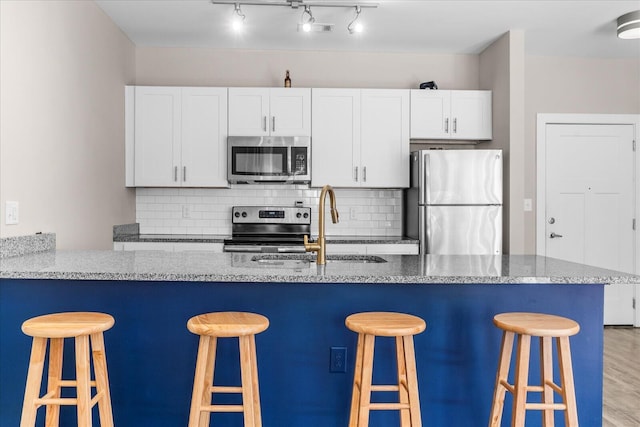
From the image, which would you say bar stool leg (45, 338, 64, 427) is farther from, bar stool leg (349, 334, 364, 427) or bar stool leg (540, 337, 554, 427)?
bar stool leg (540, 337, 554, 427)

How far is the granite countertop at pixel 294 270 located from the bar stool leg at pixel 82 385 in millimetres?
277

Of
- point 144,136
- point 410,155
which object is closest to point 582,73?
point 410,155

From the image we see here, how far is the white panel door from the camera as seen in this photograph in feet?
15.4

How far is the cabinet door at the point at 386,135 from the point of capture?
4262mm

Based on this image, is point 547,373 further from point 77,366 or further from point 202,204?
point 202,204

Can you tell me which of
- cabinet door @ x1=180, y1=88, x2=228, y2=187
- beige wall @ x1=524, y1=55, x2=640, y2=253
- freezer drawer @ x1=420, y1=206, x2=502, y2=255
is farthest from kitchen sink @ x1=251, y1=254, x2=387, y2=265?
beige wall @ x1=524, y1=55, x2=640, y2=253

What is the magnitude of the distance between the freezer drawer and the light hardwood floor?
3.77 feet

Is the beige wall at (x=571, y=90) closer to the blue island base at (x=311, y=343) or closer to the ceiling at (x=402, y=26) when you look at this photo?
the ceiling at (x=402, y=26)

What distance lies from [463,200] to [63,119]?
2861mm

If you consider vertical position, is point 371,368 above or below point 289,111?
below

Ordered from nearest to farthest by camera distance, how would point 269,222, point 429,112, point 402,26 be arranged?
point 402,26 → point 429,112 → point 269,222

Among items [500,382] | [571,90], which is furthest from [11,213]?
→ [571,90]

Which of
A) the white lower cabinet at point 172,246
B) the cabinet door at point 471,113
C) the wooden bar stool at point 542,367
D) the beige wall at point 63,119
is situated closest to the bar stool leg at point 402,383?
the wooden bar stool at point 542,367

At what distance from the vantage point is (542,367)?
6.56ft
